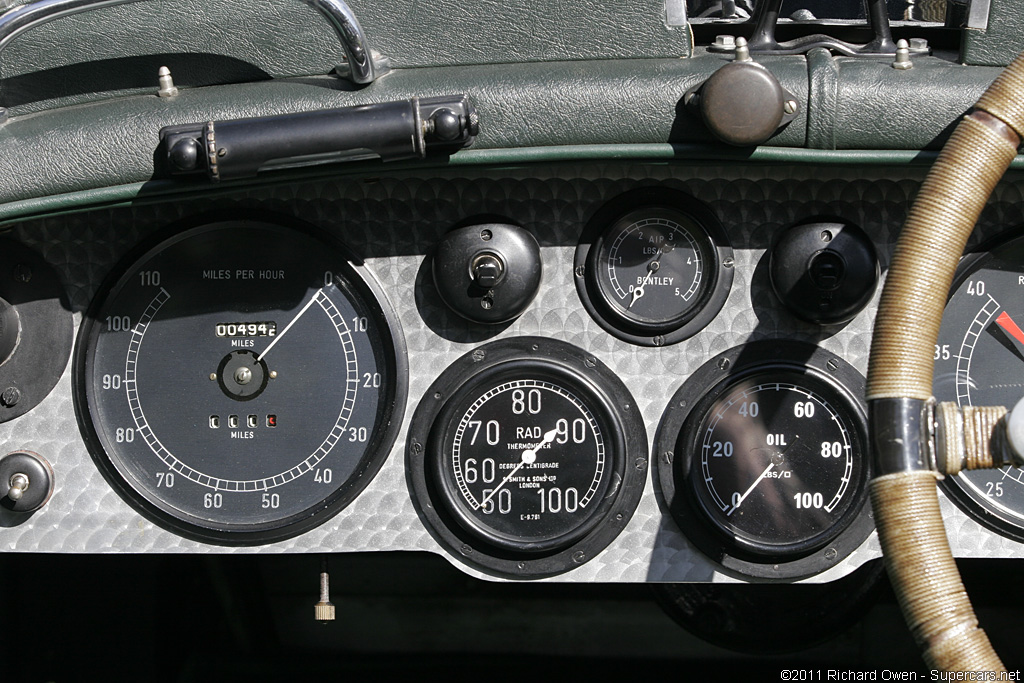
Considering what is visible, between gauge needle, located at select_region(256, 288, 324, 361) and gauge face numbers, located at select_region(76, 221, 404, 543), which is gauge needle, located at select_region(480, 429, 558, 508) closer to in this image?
gauge face numbers, located at select_region(76, 221, 404, 543)

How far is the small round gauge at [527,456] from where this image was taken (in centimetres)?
215

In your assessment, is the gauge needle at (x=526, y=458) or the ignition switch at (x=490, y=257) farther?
the gauge needle at (x=526, y=458)

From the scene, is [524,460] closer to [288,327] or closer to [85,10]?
[288,327]

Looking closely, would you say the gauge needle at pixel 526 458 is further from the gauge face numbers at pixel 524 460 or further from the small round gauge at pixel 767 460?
the small round gauge at pixel 767 460

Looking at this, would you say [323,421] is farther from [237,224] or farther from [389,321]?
[237,224]

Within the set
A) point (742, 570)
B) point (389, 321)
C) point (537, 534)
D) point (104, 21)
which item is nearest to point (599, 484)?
point (537, 534)

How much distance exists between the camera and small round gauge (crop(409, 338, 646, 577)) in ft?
7.05

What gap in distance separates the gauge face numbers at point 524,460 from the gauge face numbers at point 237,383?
19cm

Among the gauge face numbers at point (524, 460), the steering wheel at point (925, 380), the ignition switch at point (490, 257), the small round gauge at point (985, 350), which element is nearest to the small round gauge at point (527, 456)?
the gauge face numbers at point (524, 460)

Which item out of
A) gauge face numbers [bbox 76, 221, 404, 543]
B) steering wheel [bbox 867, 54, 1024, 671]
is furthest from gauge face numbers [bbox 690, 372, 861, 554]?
steering wheel [bbox 867, 54, 1024, 671]

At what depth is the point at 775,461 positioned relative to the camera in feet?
7.06

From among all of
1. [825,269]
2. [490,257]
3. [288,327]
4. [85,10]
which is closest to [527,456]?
[490,257]

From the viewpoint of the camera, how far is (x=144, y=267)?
7.15ft

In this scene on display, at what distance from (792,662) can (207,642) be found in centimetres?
172
